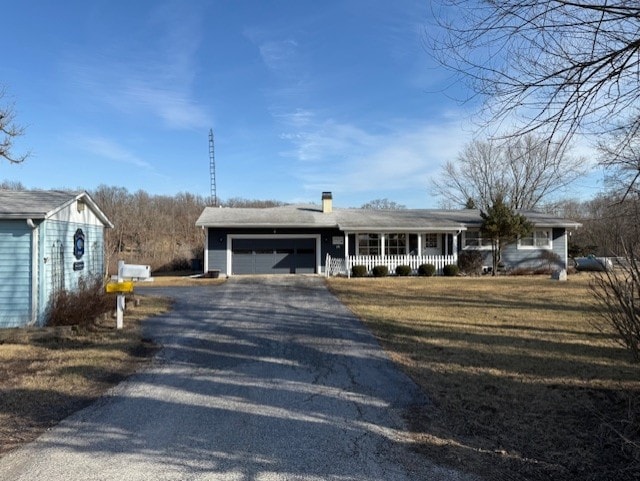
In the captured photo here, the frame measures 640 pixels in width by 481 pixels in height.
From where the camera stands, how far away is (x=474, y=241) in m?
25.1

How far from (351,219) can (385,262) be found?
10.4ft

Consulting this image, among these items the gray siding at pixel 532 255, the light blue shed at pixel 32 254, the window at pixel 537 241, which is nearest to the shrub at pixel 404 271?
the gray siding at pixel 532 255

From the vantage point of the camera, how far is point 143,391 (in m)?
5.44

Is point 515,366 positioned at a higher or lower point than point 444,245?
lower

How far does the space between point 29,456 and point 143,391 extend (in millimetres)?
1747

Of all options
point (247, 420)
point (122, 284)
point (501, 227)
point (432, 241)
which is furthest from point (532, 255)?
point (247, 420)

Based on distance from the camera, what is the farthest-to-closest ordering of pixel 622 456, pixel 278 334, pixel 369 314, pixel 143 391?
pixel 369 314, pixel 278 334, pixel 143 391, pixel 622 456

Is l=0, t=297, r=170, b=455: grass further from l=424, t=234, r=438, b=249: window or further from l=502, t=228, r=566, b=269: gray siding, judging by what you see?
l=502, t=228, r=566, b=269: gray siding

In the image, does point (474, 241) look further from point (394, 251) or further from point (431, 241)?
point (394, 251)

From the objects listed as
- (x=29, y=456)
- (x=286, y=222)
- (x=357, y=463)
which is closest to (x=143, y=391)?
(x=29, y=456)

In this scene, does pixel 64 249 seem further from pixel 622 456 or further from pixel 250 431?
pixel 622 456

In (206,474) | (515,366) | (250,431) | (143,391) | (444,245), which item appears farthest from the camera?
(444,245)

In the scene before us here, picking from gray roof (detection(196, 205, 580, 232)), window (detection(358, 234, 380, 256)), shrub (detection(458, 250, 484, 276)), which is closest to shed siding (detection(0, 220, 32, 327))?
gray roof (detection(196, 205, 580, 232))

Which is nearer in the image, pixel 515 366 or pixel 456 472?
pixel 456 472
